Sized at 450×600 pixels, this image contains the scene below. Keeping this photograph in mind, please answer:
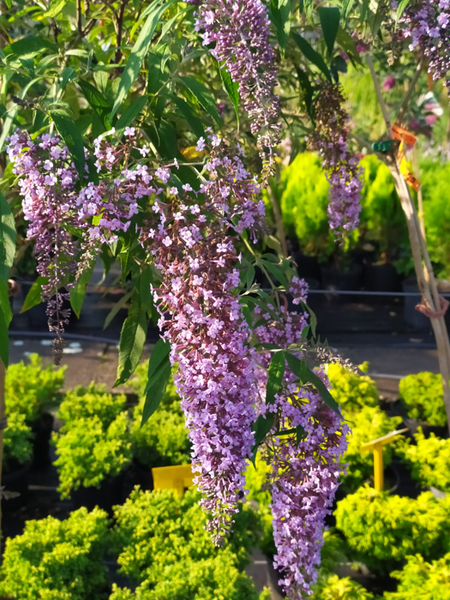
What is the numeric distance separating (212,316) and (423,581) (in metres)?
1.14

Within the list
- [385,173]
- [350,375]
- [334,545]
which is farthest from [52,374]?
[385,173]

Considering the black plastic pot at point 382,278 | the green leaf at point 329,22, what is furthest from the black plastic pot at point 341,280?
the green leaf at point 329,22

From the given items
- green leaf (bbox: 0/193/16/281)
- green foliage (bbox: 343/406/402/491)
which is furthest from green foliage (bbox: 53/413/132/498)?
green leaf (bbox: 0/193/16/281)

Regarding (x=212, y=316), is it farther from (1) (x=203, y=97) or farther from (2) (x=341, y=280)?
(2) (x=341, y=280)

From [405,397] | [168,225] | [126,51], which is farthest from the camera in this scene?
[405,397]

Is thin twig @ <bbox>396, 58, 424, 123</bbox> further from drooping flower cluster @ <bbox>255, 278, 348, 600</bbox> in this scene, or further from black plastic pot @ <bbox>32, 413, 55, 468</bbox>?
black plastic pot @ <bbox>32, 413, 55, 468</bbox>

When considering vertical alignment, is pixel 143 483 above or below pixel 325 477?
below

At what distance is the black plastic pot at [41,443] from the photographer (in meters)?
2.70

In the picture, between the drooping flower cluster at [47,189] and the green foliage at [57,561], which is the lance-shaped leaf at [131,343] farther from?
the green foliage at [57,561]

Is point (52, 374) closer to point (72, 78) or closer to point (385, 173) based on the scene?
point (72, 78)

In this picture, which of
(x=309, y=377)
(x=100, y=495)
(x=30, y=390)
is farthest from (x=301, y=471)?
(x=30, y=390)

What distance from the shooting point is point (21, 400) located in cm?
260

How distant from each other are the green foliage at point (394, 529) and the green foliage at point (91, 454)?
859mm

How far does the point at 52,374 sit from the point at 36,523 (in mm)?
1007
